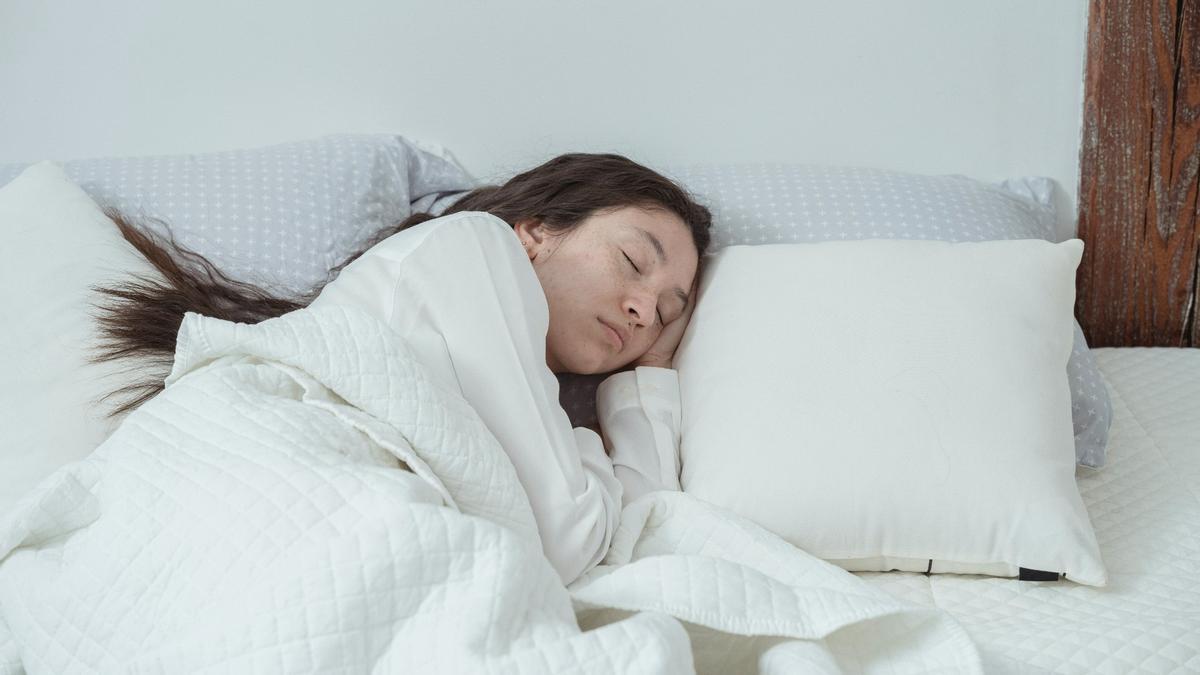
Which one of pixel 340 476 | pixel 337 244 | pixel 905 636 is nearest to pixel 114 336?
pixel 337 244

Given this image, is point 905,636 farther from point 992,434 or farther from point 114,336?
point 114,336

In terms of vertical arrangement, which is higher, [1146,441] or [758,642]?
[758,642]

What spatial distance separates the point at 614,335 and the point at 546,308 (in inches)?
7.6

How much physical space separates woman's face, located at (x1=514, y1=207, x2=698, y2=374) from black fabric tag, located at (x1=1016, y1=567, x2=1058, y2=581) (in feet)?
1.80

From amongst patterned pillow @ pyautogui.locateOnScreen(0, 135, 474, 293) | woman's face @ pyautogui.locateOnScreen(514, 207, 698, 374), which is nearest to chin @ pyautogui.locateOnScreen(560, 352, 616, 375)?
woman's face @ pyautogui.locateOnScreen(514, 207, 698, 374)

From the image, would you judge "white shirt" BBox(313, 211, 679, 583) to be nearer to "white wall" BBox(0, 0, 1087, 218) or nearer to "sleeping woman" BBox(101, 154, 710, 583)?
"sleeping woman" BBox(101, 154, 710, 583)

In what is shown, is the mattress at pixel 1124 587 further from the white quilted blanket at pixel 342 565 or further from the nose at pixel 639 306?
the nose at pixel 639 306

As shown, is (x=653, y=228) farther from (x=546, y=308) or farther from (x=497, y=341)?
(x=497, y=341)

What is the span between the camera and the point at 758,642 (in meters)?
0.91

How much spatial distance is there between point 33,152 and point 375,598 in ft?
4.44

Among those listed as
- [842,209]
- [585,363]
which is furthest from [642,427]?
[842,209]

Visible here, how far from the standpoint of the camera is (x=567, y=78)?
1.73 meters

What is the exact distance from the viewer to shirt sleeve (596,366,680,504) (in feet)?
4.25

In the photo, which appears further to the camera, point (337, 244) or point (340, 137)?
point (340, 137)
